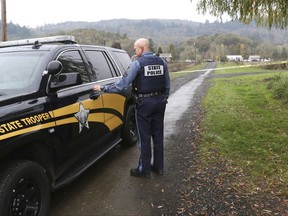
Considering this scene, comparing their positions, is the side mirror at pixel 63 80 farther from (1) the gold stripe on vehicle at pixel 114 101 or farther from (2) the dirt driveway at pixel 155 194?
(2) the dirt driveway at pixel 155 194

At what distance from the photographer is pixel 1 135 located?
2.56 meters

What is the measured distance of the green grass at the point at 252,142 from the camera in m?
4.39

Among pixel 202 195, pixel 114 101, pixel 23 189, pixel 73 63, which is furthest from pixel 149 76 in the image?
pixel 23 189

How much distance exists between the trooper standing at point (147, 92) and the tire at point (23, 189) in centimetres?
152

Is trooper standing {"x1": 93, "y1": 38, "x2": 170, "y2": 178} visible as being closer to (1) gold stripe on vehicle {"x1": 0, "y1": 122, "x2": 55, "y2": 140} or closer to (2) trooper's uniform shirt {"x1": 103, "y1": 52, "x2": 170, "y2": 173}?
(2) trooper's uniform shirt {"x1": 103, "y1": 52, "x2": 170, "y2": 173}

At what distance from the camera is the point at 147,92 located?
432 cm

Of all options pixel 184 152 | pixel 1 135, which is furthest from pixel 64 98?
pixel 184 152

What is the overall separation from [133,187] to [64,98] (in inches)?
63.4

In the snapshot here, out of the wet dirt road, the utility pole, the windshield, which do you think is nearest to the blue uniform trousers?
the wet dirt road

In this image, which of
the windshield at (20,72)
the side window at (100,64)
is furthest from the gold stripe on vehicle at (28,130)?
the side window at (100,64)

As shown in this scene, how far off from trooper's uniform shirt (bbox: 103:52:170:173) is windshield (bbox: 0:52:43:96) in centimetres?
103

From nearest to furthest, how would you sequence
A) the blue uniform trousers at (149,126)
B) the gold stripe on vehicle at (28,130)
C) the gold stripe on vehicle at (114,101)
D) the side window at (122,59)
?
the gold stripe on vehicle at (28,130) < the blue uniform trousers at (149,126) < the gold stripe on vehicle at (114,101) < the side window at (122,59)

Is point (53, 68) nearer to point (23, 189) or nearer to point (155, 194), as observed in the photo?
point (23, 189)

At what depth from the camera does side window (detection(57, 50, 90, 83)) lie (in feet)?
12.9
